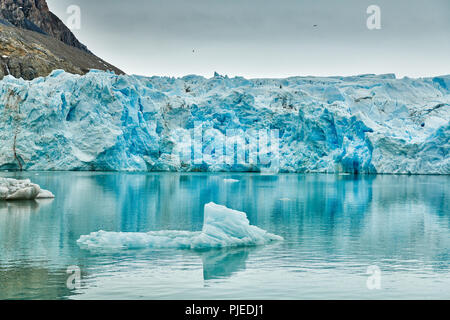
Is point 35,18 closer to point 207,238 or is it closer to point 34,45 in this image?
point 34,45

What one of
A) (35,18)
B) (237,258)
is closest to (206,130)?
(237,258)

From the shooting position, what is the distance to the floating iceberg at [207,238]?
8391 mm

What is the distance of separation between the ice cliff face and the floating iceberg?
81.2 feet

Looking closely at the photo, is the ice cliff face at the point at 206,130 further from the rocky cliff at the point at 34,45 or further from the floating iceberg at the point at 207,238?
the floating iceberg at the point at 207,238

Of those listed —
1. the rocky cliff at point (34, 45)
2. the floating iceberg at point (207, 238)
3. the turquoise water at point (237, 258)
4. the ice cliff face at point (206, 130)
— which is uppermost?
the rocky cliff at point (34, 45)

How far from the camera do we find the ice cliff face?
32031 millimetres

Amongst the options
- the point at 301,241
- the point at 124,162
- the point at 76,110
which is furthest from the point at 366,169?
the point at 301,241

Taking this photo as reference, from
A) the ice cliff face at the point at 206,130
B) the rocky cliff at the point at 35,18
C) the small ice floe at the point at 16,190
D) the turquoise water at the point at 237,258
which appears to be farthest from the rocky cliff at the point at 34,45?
the turquoise water at the point at 237,258

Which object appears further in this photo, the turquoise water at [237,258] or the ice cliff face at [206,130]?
the ice cliff face at [206,130]

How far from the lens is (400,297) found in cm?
579

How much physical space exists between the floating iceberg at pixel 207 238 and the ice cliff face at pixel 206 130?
81.2ft

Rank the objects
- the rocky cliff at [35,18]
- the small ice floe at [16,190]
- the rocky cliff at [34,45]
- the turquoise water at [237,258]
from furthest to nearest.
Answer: the rocky cliff at [35,18]
the rocky cliff at [34,45]
the small ice floe at [16,190]
the turquoise water at [237,258]
